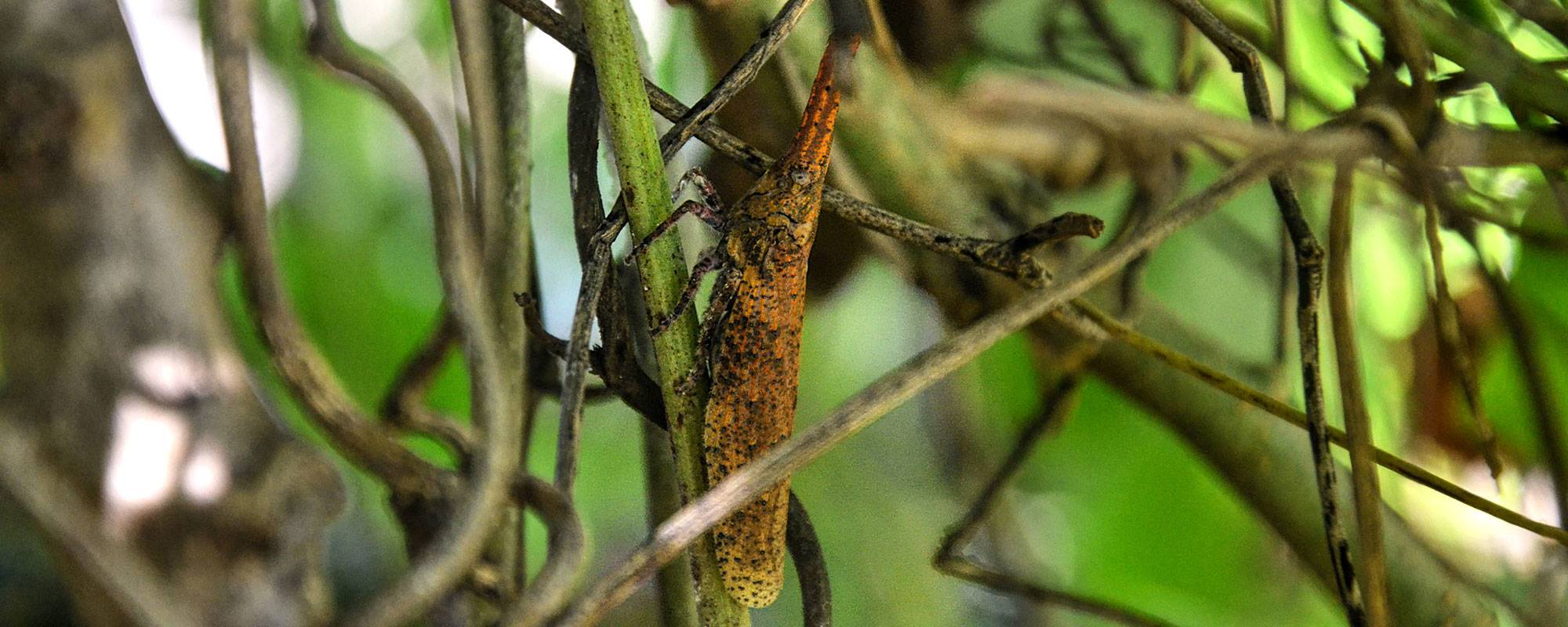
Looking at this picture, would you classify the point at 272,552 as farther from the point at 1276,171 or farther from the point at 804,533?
the point at 1276,171

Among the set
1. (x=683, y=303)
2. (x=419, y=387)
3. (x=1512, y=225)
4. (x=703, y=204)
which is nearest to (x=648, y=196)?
(x=683, y=303)

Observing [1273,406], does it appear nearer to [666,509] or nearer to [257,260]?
[666,509]

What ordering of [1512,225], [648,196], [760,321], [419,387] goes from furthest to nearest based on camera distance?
[1512,225] < [419,387] < [760,321] < [648,196]

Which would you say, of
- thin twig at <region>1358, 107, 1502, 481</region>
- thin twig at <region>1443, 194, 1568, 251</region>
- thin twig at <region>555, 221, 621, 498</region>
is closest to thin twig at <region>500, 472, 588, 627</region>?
thin twig at <region>555, 221, 621, 498</region>

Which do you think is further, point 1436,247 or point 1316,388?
point 1436,247

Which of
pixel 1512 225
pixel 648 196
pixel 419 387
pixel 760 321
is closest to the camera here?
pixel 648 196
